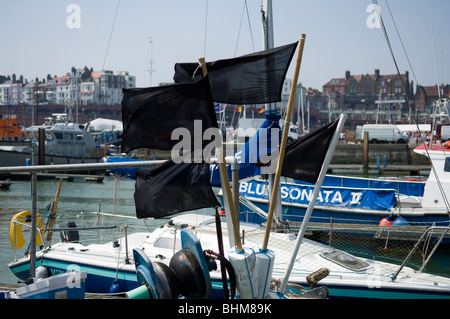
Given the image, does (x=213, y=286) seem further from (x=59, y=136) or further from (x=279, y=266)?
(x=59, y=136)

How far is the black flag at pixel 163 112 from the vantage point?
4.70 meters

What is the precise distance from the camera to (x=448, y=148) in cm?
1936

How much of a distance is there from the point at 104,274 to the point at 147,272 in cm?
614

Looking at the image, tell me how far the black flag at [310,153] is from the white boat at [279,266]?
322 centimetres


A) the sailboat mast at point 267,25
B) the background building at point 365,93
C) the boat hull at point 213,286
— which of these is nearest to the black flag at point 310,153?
the boat hull at point 213,286

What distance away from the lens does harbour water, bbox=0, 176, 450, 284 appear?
15.4 m

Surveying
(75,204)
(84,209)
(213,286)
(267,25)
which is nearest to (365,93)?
(75,204)

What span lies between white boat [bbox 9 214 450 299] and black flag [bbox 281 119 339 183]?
10.6 feet

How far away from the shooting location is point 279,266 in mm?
9812

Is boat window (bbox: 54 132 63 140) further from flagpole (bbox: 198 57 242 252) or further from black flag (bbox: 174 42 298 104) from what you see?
flagpole (bbox: 198 57 242 252)

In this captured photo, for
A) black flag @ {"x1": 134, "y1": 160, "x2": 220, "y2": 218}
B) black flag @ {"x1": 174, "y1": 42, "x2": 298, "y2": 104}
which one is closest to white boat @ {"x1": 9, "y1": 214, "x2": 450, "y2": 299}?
black flag @ {"x1": 134, "y1": 160, "x2": 220, "y2": 218}

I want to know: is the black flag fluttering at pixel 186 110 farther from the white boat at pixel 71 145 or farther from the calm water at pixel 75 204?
the white boat at pixel 71 145
